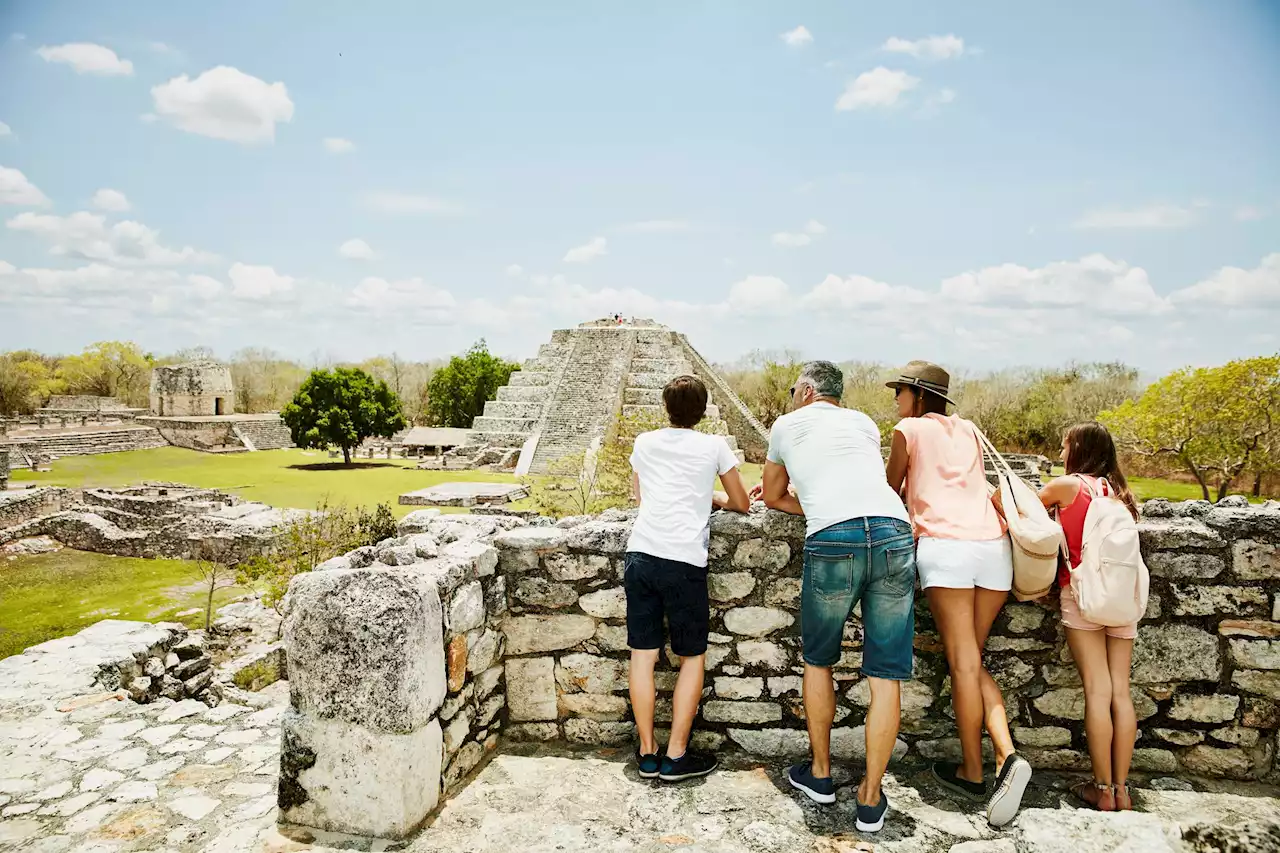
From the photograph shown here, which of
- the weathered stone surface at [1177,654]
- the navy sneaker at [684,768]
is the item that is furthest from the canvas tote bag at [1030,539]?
the navy sneaker at [684,768]

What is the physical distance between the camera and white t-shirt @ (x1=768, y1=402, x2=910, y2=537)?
2840 millimetres

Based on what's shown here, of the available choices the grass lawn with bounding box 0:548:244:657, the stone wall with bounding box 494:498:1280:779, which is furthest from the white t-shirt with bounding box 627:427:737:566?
the grass lawn with bounding box 0:548:244:657

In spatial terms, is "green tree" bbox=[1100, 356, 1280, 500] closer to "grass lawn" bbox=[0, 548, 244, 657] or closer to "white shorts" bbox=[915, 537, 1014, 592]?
"white shorts" bbox=[915, 537, 1014, 592]

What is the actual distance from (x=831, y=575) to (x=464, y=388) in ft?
147

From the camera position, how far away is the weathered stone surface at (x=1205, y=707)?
320cm

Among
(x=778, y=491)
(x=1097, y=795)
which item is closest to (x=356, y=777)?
(x=778, y=491)

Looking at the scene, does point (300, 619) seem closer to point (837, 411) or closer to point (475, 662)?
point (475, 662)

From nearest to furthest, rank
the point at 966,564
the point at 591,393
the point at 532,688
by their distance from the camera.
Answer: the point at 966,564
the point at 532,688
the point at 591,393

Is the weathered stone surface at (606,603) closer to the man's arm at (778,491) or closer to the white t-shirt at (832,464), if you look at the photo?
the man's arm at (778,491)

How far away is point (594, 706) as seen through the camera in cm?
353

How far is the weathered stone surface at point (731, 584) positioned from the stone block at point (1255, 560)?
207 centimetres

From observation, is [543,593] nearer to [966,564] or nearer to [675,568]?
[675,568]

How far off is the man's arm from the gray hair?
38 centimetres

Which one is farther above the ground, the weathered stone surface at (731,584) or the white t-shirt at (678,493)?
the white t-shirt at (678,493)
